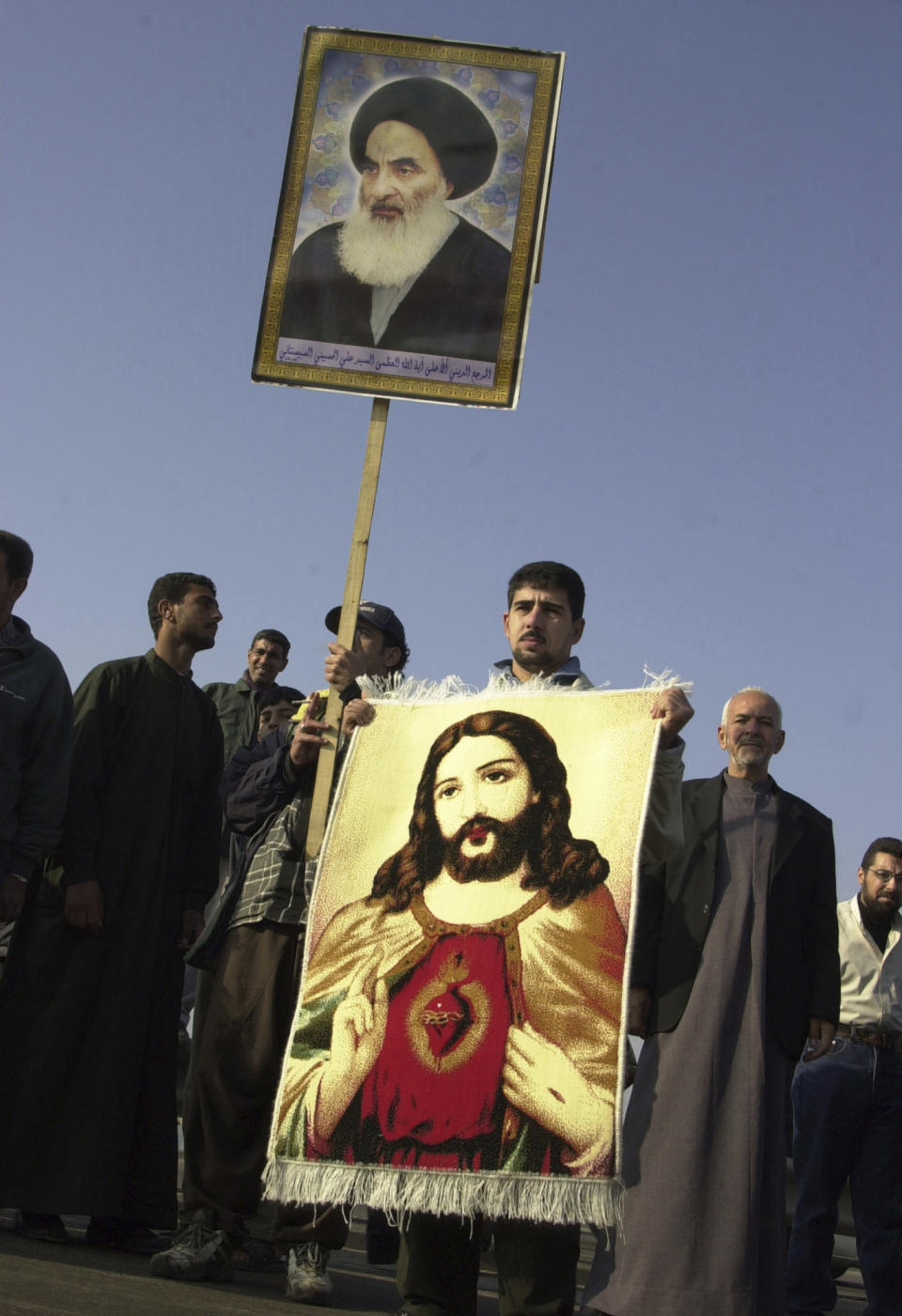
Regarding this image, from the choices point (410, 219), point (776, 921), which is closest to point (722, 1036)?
point (776, 921)

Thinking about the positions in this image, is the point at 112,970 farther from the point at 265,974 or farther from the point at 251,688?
the point at 251,688

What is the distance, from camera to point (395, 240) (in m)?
5.20

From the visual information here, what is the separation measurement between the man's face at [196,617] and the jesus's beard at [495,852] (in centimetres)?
168

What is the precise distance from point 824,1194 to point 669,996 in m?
2.16

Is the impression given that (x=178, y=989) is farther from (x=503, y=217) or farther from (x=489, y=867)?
(x=503, y=217)

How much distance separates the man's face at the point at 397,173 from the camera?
17.1ft

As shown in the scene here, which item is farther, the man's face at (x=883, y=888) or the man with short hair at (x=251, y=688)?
the man with short hair at (x=251, y=688)

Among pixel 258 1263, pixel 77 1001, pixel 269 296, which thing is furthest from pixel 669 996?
pixel 269 296

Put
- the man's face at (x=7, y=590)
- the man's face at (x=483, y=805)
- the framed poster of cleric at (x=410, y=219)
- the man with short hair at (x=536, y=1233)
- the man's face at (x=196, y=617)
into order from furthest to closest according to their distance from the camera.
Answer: the man's face at (x=196, y=617) → the framed poster of cleric at (x=410, y=219) → the man's face at (x=7, y=590) → the man's face at (x=483, y=805) → the man with short hair at (x=536, y=1233)

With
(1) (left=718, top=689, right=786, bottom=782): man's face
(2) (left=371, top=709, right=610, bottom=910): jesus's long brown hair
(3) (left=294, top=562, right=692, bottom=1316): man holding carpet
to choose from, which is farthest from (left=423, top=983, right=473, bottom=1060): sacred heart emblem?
(1) (left=718, top=689, right=786, bottom=782): man's face

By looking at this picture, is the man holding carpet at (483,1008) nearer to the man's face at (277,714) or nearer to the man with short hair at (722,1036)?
the man with short hair at (722,1036)

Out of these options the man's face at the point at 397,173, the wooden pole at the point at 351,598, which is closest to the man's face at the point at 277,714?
the wooden pole at the point at 351,598

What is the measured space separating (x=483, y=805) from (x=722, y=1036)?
3.40ft

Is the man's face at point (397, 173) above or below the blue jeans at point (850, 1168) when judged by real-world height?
above
